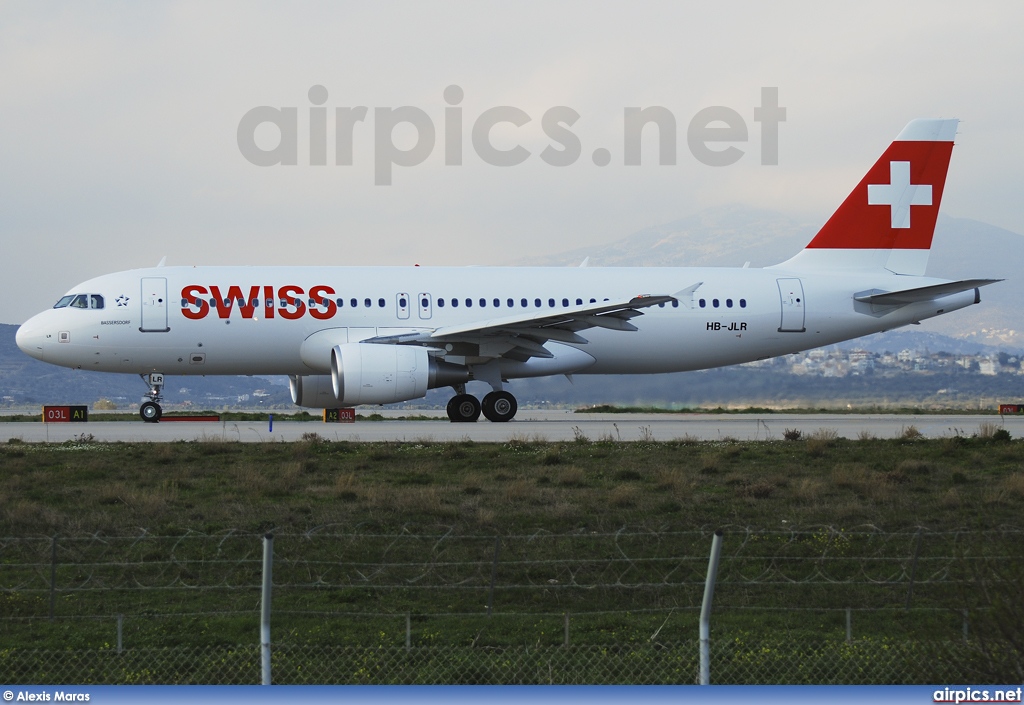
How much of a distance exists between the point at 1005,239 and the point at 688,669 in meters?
133

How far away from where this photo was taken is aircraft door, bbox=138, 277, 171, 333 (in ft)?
92.2

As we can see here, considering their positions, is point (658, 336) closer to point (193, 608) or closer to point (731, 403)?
point (731, 403)

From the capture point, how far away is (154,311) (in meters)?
28.1

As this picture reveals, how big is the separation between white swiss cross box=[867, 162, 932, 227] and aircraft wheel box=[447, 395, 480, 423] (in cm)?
1274

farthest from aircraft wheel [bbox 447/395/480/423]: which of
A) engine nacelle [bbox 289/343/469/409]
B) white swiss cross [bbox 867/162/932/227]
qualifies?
white swiss cross [bbox 867/162/932/227]

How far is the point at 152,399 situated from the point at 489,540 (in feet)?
61.0

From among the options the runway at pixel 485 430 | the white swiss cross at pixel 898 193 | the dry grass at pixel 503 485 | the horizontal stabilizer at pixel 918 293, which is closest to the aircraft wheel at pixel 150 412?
the runway at pixel 485 430

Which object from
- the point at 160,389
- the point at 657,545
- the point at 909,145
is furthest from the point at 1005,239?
the point at 657,545

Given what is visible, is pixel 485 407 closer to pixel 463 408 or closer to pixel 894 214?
pixel 463 408

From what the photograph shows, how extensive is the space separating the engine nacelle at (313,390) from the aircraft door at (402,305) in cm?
261

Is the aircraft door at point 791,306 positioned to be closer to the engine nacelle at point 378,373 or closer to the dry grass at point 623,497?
the engine nacelle at point 378,373

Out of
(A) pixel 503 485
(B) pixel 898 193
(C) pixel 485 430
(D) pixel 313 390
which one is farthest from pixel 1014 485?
(D) pixel 313 390

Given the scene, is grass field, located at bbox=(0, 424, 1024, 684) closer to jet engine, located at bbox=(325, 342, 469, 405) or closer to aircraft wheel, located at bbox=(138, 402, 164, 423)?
jet engine, located at bbox=(325, 342, 469, 405)

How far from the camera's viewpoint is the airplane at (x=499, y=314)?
28172mm
